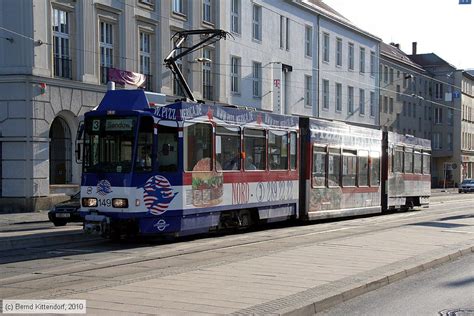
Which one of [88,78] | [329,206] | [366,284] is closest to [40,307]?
[366,284]

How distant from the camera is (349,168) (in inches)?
881

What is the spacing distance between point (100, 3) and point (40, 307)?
24448mm

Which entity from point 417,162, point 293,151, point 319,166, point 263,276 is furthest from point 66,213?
point 417,162

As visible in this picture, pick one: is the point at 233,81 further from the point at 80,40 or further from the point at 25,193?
the point at 25,193

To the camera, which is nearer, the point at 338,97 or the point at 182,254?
the point at 182,254

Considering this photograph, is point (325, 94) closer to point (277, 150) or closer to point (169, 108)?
point (277, 150)

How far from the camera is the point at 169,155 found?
1431cm

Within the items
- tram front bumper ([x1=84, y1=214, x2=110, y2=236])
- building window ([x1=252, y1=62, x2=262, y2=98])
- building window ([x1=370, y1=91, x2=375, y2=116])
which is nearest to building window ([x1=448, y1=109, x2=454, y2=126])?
building window ([x1=370, y1=91, x2=375, y2=116])

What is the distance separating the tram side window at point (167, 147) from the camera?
46.3 ft

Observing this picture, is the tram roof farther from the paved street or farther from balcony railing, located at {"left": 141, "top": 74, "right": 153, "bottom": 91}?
balcony railing, located at {"left": 141, "top": 74, "right": 153, "bottom": 91}

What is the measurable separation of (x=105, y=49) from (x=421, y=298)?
24.5m

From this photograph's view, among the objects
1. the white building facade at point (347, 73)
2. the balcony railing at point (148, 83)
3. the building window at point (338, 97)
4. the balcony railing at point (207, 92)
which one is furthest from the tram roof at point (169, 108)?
the building window at point (338, 97)

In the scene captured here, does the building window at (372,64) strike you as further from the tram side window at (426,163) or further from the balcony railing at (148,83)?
the balcony railing at (148,83)

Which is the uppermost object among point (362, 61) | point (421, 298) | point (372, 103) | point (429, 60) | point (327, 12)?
point (429, 60)
